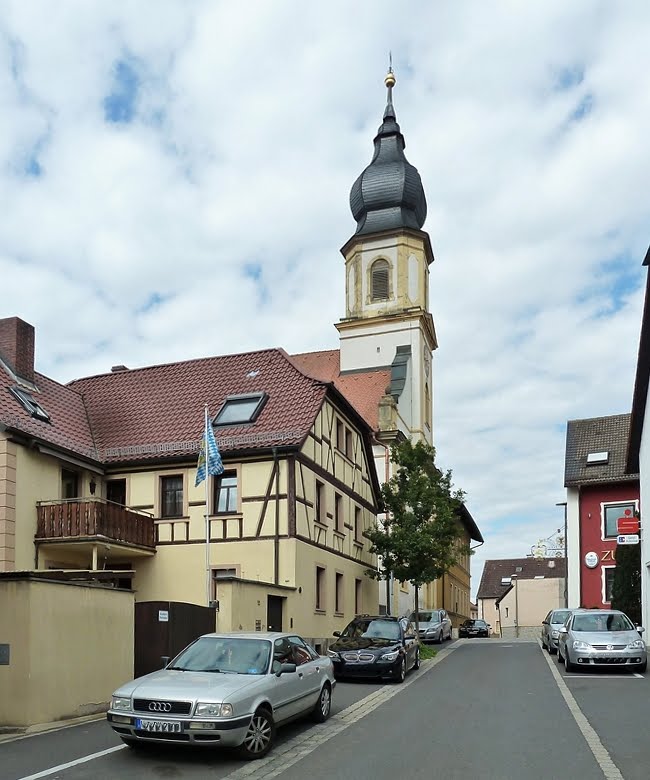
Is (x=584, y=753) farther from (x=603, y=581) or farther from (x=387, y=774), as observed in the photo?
(x=603, y=581)

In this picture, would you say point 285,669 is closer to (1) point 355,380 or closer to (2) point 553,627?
(2) point 553,627

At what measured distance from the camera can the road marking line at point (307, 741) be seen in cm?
980

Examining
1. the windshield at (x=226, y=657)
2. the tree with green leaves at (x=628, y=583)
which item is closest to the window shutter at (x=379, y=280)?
the tree with green leaves at (x=628, y=583)

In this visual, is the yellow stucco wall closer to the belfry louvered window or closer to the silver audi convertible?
the silver audi convertible

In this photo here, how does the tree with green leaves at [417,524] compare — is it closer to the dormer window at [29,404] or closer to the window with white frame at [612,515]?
the window with white frame at [612,515]

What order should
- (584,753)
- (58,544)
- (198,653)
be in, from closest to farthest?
(584,753), (198,653), (58,544)

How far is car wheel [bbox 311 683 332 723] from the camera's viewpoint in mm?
13031

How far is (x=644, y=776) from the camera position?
938 centimetres

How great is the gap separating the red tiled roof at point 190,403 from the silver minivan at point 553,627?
936 cm

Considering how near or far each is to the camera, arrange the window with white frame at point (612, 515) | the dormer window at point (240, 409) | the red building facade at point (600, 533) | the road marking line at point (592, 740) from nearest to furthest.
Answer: the road marking line at point (592, 740) < the dormer window at point (240, 409) < the red building facade at point (600, 533) < the window with white frame at point (612, 515)

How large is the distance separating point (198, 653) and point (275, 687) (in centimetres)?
135

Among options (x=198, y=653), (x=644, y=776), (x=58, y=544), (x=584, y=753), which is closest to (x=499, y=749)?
(x=584, y=753)

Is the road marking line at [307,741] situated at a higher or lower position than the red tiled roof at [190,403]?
lower

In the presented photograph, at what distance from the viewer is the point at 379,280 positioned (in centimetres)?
5831
